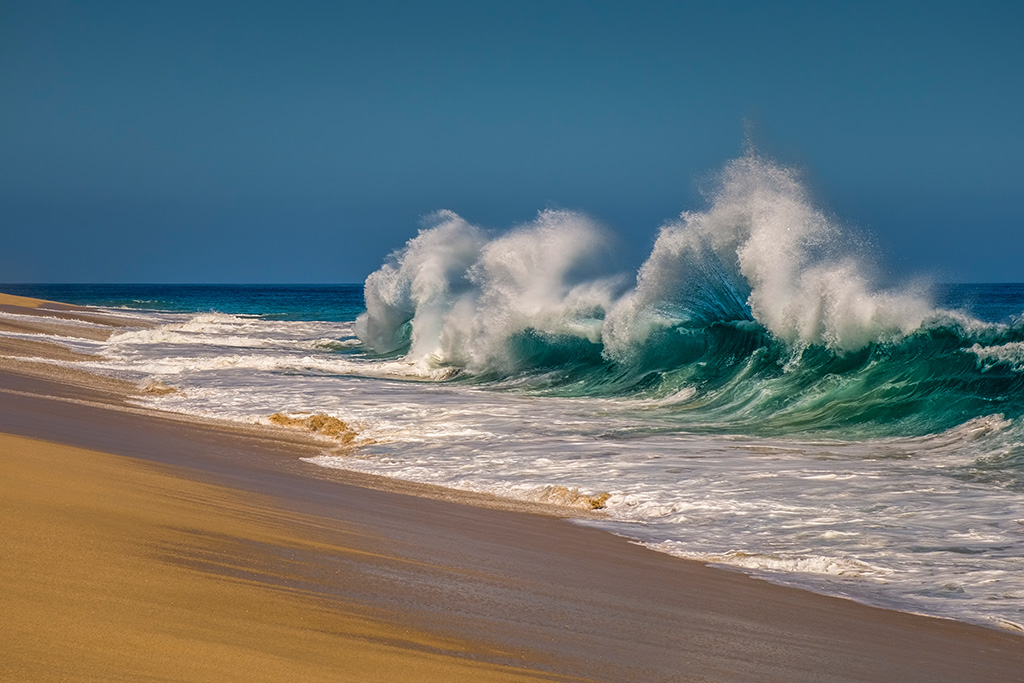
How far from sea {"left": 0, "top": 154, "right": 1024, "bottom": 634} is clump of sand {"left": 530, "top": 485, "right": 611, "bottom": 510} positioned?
25 mm

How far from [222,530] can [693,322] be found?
12.6m

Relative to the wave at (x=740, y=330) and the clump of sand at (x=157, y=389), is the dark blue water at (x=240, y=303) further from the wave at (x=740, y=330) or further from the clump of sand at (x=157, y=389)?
the clump of sand at (x=157, y=389)

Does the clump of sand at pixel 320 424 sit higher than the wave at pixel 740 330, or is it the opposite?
the wave at pixel 740 330

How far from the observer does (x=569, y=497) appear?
23.2 feet

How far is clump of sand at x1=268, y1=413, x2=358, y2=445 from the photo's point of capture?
10.0 meters

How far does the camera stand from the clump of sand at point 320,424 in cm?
1001

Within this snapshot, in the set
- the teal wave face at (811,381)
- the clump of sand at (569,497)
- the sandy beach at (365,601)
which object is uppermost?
the teal wave face at (811,381)

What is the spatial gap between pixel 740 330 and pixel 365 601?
12013 mm

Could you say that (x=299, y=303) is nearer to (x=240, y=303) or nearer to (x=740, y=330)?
(x=240, y=303)

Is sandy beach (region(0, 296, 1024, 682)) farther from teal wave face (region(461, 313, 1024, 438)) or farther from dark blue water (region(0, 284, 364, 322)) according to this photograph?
dark blue water (region(0, 284, 364, 322))

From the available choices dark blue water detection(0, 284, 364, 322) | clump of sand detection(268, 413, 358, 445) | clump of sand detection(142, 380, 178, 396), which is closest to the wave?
clump of sand detection(268, 413, 358, 445)

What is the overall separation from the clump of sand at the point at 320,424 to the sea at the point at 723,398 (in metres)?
0.16

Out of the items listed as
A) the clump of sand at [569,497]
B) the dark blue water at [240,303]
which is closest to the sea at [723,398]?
the clump of sand at [569,497]

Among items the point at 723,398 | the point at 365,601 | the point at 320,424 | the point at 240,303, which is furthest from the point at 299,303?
the point at 365,601
